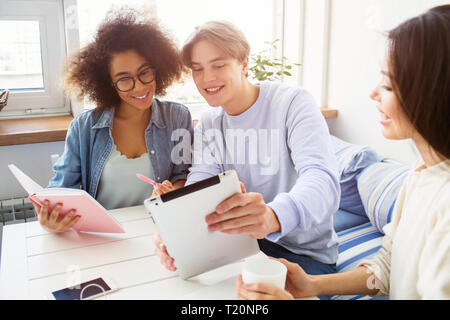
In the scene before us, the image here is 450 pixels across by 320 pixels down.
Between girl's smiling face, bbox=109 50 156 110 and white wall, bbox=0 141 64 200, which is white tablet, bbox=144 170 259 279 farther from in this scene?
white wall, bbox=0 141 64 200

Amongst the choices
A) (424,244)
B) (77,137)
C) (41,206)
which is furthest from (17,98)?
(424,244)

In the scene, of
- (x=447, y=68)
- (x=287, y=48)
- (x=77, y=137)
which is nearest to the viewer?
(x=447, y=68)

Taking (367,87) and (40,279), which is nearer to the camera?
(40,279)

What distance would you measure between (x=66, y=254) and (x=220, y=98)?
694 mm

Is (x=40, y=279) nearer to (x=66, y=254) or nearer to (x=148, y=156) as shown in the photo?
(x=66, y=254)

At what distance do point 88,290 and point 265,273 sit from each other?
402 mm

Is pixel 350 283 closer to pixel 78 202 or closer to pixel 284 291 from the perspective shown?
pixel 284 291

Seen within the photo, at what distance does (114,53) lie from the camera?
1.57 m

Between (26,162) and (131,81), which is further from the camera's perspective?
(26,162)

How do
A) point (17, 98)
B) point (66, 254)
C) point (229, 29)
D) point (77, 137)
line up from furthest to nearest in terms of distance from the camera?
point (17, 98), point (77, 137), point (229, 29), point (66, 254)

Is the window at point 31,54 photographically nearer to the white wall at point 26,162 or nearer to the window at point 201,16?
the window at point 201,16

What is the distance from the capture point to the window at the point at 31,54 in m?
2.25

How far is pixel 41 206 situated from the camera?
1.20 m

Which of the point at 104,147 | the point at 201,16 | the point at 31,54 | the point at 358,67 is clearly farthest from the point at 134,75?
the point at 358,67
